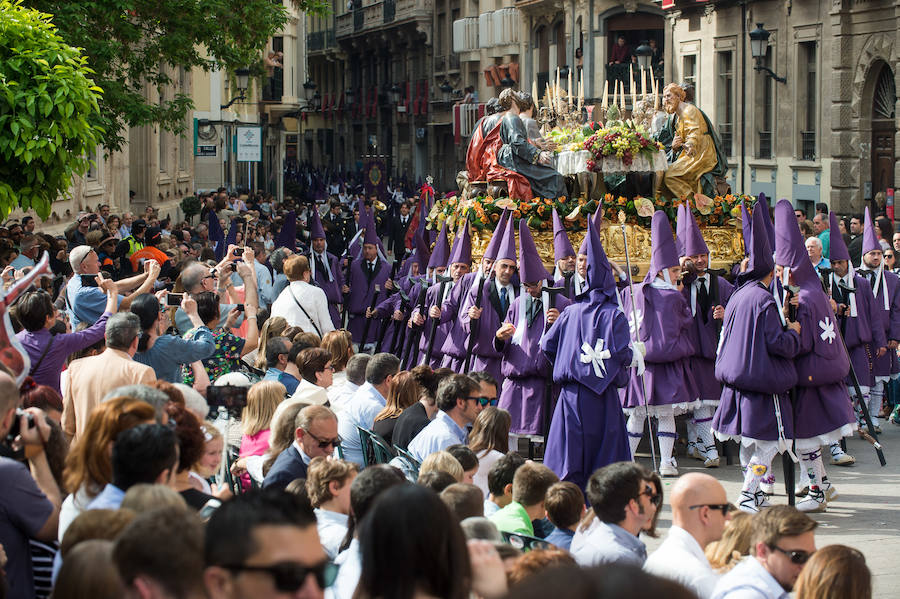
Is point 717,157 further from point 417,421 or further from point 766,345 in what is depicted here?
point 417,421

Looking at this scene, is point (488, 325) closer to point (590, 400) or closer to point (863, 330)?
point (590, 400)

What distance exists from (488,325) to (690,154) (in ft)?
12.4

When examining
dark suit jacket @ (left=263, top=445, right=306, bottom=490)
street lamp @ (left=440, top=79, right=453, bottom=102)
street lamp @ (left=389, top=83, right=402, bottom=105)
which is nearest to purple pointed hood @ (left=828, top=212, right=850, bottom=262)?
dark suit jacket @ (left=263, top=445, right=306, bottom=490)

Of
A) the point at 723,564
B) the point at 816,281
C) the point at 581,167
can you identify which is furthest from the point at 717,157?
the point at 723,564

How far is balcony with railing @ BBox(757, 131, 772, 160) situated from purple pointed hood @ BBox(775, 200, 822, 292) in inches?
803

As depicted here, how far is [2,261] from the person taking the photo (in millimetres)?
11375

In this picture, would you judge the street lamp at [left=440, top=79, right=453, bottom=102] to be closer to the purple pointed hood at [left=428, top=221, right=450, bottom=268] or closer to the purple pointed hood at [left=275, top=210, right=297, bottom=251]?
the purple pointed hood at [left=275, top=210, right=297, bottom=251]

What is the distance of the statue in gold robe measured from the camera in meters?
13.9

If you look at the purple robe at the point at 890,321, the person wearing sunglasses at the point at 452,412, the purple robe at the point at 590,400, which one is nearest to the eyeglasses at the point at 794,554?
the person wearing sunglasses at the point at 452,412

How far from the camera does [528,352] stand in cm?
1062

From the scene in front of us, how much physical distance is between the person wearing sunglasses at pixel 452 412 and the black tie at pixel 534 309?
2883mm

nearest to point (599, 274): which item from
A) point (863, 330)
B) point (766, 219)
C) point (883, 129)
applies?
point (766, 219)

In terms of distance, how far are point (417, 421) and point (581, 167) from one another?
6291mm

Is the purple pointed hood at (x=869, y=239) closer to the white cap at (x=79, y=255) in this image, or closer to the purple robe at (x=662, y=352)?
the purple robe at (x=662, y=352)
